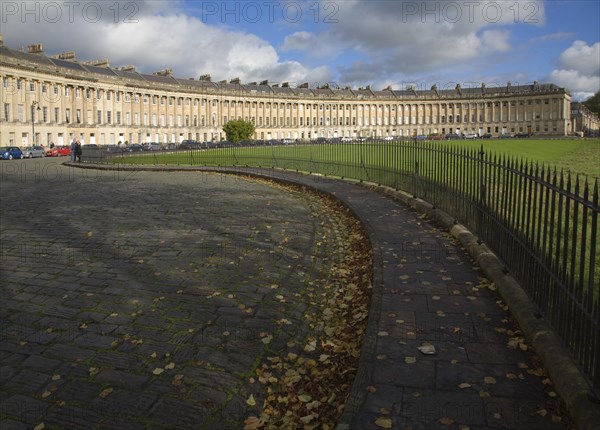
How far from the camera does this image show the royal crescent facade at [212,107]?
7975cm

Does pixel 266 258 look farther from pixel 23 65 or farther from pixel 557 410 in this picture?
pixel 23 65

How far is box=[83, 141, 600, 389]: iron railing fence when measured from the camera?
404cm

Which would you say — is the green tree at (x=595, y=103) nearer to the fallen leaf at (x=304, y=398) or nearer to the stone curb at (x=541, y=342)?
the stone curb at (x=541, y=342)

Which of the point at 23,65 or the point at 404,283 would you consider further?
the point at 23,65

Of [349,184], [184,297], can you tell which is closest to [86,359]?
[184,297]

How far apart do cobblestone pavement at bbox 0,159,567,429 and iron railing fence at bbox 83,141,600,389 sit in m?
0.47

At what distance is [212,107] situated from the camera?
117812mm

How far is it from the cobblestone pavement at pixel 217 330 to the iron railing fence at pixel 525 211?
0.47 metres

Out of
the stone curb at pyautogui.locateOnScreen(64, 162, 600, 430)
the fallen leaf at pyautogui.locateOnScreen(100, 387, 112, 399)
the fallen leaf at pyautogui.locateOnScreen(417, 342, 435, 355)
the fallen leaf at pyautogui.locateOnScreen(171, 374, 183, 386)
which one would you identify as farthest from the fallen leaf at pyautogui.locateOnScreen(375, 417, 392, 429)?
the fallen leaf at pyautogui.locateOnScreen(100, 387, 112, 399)

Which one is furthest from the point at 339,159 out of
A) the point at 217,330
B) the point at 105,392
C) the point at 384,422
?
the point at 384,422

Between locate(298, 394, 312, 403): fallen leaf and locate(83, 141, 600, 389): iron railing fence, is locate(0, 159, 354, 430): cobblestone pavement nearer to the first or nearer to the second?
locate(298, 394, 312, 403): fallen leaf

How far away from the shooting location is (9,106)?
75125 mm

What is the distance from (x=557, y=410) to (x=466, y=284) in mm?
3045

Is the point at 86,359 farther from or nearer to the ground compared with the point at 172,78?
nearer to the ground
